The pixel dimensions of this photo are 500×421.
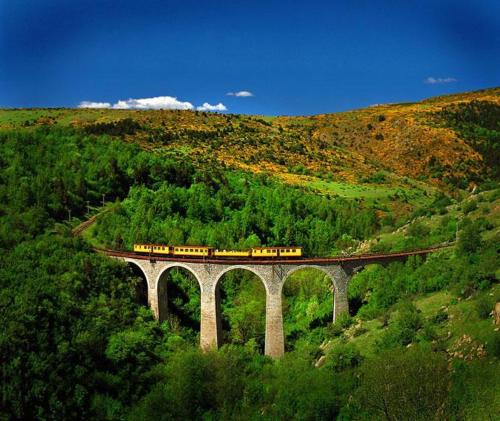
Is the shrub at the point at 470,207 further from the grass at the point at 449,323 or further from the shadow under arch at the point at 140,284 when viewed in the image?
the shadow under arch at the point at 140,284

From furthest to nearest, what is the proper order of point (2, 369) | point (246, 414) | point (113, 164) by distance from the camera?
point (113, 164), point (2, 369), point (246, 414)

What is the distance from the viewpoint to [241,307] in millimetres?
51688

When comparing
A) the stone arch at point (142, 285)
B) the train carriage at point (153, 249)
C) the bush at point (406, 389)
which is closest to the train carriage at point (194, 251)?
the train carriage at point (153, 249)

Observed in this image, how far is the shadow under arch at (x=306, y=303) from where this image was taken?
1742 inches

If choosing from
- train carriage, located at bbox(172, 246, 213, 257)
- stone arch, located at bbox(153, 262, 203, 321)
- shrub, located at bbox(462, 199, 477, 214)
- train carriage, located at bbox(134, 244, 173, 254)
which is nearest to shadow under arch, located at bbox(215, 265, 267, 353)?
train carriage, located at bbox(172, 246, 213, 257)

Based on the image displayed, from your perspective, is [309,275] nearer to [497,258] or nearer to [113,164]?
[497,258]

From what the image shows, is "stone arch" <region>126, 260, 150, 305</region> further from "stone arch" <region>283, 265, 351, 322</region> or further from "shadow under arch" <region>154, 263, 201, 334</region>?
"stone arch" <region>283, 265, 351, 322</region>

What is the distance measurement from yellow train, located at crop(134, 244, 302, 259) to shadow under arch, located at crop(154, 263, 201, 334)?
141cm

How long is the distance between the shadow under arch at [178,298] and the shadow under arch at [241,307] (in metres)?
2.87

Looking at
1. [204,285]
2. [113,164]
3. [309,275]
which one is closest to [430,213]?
[309,275]

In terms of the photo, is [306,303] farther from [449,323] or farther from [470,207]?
[449,323]

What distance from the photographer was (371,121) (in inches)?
5517

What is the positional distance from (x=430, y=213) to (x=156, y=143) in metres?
55.7

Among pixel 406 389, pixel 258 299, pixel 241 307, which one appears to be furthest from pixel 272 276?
pixel 406 389
